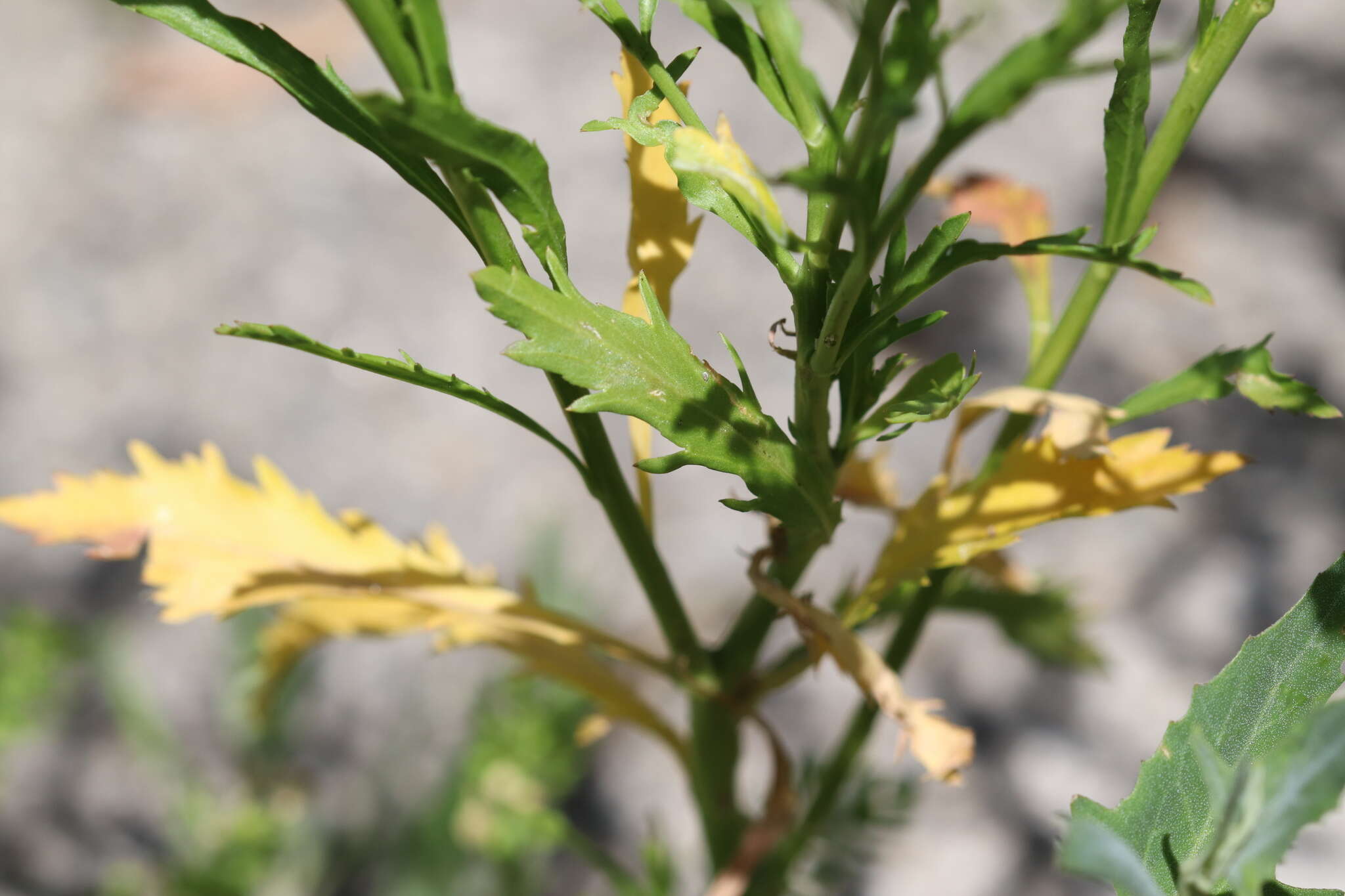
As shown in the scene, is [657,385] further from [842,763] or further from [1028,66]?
[842,763]

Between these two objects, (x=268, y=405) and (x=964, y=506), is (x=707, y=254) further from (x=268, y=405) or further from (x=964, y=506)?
(x=964, y=506)

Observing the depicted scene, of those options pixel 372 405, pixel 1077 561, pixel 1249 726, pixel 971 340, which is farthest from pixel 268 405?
pixel 1249 726

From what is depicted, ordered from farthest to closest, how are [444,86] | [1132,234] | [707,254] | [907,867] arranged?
[707,254] → [907,867] → [1132,234] → [444,86]

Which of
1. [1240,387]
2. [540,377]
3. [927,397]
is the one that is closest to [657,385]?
[927,397]

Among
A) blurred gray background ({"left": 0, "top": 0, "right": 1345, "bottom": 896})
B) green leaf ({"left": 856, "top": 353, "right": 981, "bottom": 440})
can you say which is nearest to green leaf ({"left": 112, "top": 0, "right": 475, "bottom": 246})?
green leaf ({"left": 856, "top": 353, "right": 981, "bottom": 440})

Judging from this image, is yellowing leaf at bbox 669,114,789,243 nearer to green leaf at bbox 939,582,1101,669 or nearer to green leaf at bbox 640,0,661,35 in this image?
green leaf at bbox 640,0,661,35

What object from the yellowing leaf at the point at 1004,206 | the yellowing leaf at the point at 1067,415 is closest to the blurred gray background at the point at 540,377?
the yellowing leaf at the point at 1004,206
